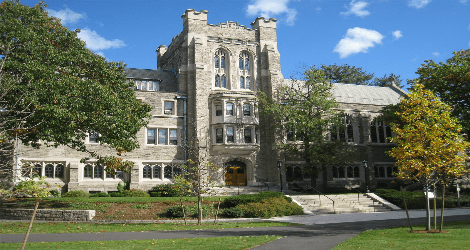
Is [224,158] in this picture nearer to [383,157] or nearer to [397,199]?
[397,199]

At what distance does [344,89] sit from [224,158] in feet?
59.7

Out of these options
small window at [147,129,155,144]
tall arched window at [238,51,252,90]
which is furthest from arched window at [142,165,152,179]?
tall arched window at [238,51,252,90]

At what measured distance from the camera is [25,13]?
72.3ft

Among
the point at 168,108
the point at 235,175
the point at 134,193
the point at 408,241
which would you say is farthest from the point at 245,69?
the point at 408,241

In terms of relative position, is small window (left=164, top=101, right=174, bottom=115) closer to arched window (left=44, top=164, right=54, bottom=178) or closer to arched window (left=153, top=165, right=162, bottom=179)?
arched window (left=153, top=165, right=162, bottom=179)

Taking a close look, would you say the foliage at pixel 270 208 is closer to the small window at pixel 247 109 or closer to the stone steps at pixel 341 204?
the stone steps at pixel 341 204

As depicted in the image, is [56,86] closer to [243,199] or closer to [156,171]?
[243,199]

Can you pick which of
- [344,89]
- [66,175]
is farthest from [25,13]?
[344,89]

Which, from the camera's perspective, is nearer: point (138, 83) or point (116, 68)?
point (116, 68)

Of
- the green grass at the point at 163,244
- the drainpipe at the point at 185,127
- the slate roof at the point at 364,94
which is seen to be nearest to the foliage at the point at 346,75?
the slate roof at the point at 364,94

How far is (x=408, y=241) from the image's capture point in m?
12.0

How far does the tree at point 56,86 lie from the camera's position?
18375 mm

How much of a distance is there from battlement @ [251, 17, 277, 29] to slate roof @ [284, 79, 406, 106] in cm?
688

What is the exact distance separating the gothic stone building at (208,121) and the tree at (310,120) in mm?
1338
